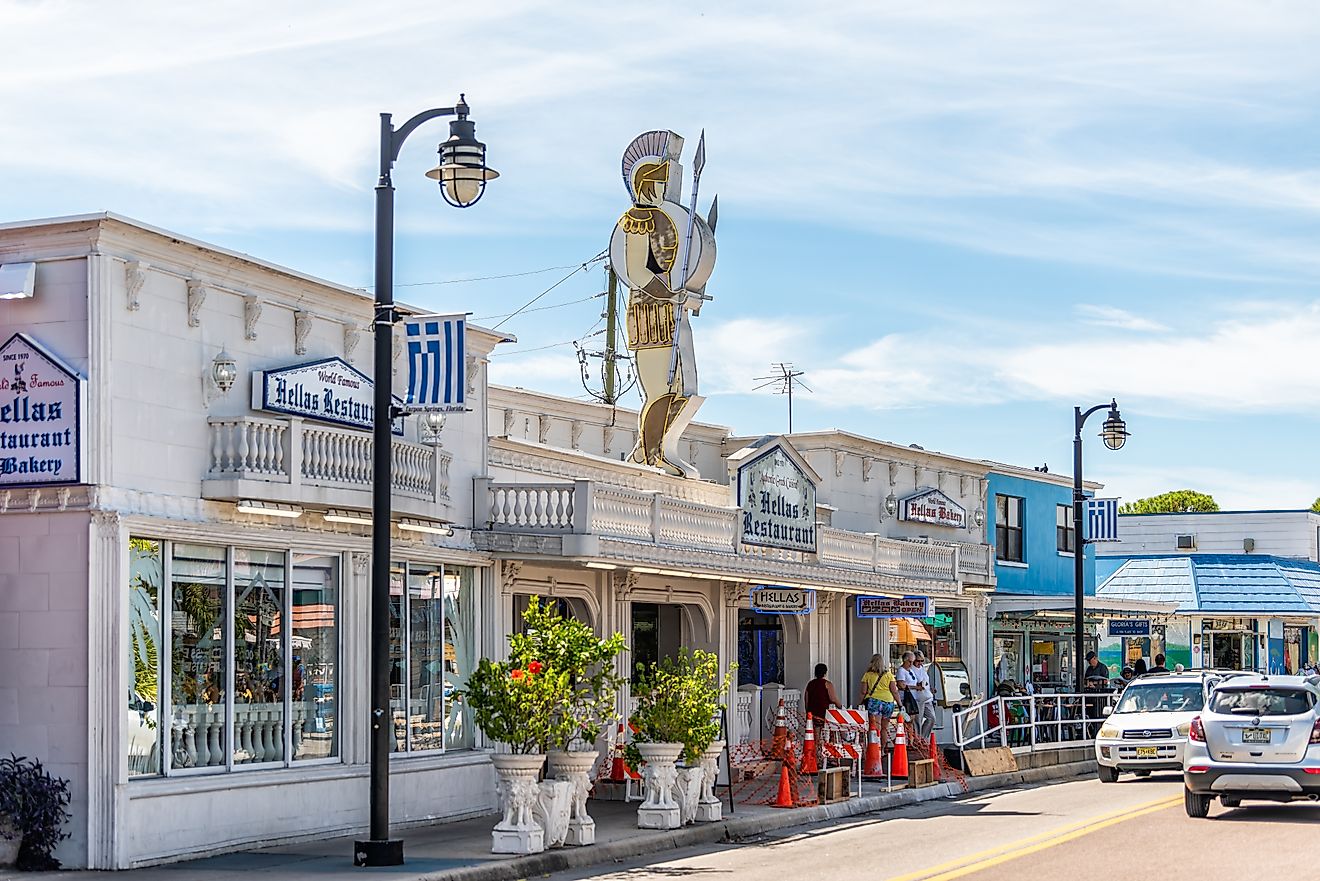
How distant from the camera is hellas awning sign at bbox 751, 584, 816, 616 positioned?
1096 inches

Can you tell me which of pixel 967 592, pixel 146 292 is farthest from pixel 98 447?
pixel 967 592

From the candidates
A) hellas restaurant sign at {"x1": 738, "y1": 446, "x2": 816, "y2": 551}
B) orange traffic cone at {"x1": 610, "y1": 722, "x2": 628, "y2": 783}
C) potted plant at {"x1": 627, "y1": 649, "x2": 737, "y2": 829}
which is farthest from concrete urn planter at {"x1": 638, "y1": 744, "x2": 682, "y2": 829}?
hellas restaurant sign at {"x1": 738, "y1": 446, "x2": 816, "y2": 551}

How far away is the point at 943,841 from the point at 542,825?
14.4 feet

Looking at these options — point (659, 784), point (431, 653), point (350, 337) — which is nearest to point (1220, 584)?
point (659, 784)

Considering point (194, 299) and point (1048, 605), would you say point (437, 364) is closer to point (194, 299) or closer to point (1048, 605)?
point (194, 299)

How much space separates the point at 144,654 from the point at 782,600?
13336 mm

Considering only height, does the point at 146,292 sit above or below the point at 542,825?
above

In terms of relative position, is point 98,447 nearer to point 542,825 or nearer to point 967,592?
point 542,825

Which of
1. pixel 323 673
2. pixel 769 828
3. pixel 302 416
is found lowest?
pixel 769 828

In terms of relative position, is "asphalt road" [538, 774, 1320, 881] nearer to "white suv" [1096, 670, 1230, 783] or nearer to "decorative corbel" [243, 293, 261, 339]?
"white suv" [1096, 670, 1230, 783]

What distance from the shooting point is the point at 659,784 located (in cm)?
2002

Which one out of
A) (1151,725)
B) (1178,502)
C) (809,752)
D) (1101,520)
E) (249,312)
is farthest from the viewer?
(1178,502)

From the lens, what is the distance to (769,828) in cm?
2111

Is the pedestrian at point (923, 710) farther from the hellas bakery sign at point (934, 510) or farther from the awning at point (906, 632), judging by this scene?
the hellas bakery sign at point (934, 510)
